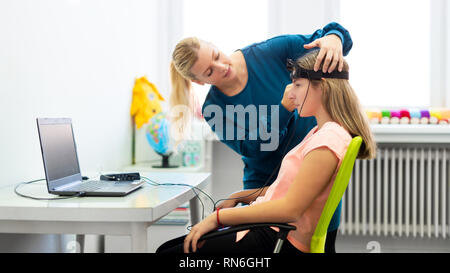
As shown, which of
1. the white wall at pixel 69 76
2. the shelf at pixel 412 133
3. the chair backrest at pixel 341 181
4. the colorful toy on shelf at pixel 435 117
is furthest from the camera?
the colorful toy on shelf at pixel 435 117

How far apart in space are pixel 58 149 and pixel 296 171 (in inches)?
29.8

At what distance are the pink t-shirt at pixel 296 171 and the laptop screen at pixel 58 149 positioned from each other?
601 mm

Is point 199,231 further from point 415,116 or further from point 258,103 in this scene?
point 415,116

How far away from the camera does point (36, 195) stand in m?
1.25

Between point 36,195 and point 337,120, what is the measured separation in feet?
2.94

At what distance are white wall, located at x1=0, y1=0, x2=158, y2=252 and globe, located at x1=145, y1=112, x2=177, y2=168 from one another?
0.17m

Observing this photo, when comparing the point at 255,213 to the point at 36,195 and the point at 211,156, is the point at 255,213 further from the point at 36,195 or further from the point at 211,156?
the point at 211,156

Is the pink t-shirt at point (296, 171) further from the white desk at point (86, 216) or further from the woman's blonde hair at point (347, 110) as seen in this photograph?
the white desk at point (86, 216)

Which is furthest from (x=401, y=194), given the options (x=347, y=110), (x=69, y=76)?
(x=69, y=76)

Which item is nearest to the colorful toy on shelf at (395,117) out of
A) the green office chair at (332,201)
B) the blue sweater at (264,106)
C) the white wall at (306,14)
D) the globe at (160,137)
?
the white wall at (306,14)

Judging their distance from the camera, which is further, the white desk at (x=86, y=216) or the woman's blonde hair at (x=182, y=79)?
the woman's blonde hair at (x=182, y=79)

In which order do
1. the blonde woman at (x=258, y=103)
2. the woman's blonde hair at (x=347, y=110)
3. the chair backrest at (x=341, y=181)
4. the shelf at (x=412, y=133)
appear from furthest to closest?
the shelf at (x=412, y=133) → the blonde woman at (x=258, y=103) → the woman's blonde hair at (x=347, y=110) → the chair backrest at (x=341, y=181)

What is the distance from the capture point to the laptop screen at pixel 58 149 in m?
1.27

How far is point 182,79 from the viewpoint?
1.63 meters
